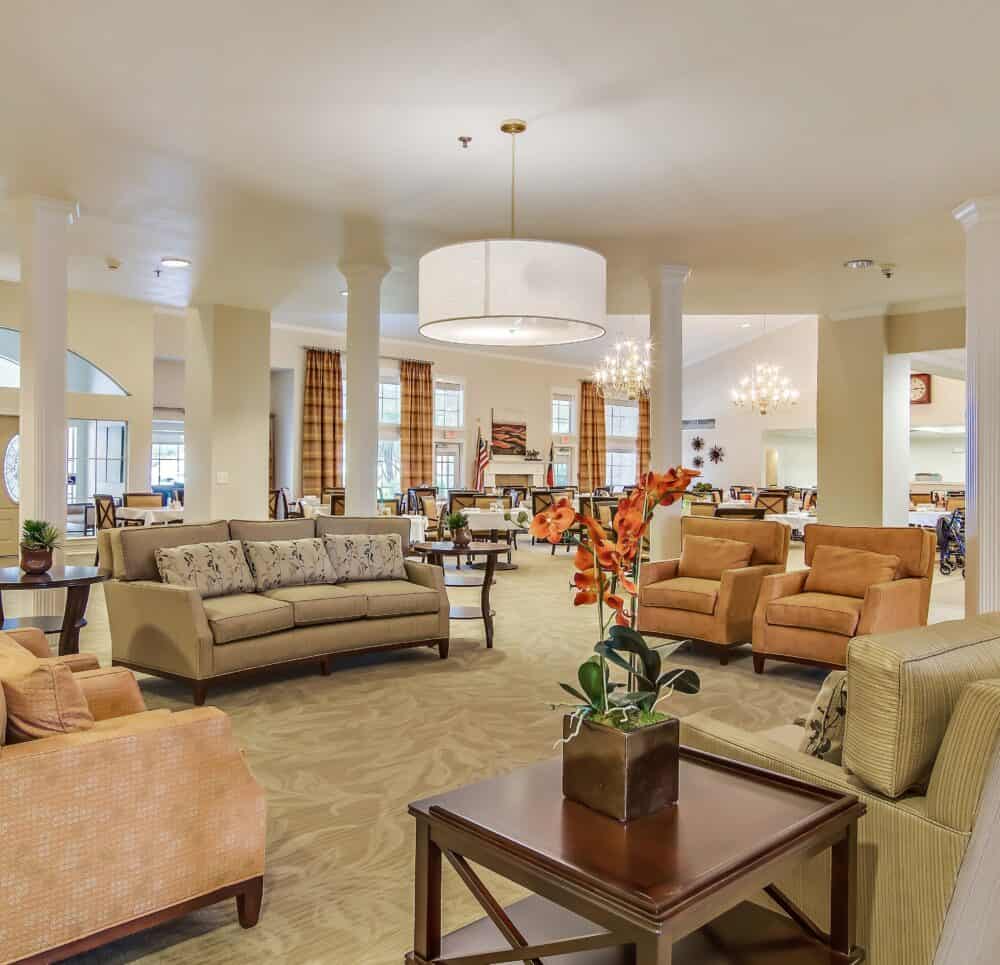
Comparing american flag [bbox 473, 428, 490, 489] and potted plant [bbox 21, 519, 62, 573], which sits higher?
american flag [bbox 473, 428, 490, 489]

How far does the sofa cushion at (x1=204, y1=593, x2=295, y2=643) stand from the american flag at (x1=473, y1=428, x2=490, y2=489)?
1081 centimetres

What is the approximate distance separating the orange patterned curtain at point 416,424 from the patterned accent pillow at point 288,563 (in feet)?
30.7

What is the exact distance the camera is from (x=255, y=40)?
356cm

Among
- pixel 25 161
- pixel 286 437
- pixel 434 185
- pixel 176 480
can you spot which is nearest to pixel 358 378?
pixel 434 185

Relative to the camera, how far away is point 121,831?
202 centimetres

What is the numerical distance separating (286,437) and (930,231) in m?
10.2

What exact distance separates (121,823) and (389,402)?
1319cm

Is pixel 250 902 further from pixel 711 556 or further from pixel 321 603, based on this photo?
pixel 711 556

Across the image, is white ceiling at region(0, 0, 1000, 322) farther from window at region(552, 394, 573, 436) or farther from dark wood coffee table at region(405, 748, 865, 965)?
window at region(552, 394, 573, 436)

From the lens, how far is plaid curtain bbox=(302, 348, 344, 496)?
1371 centimetres

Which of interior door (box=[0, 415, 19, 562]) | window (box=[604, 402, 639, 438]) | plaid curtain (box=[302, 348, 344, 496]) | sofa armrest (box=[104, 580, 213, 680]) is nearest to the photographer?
sofa armrest (box=[104, 580, 213, 680])

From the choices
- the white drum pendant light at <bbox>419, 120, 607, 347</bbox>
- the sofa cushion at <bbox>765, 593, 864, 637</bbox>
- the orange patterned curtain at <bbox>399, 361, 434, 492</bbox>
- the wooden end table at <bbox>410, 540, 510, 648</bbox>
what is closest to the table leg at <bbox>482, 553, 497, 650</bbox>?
the wooden end table at <bbox>410, 540, 510, 648</bbox>

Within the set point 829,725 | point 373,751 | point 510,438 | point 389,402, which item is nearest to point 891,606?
point 373,751

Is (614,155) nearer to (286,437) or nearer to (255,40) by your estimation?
(255,40)
